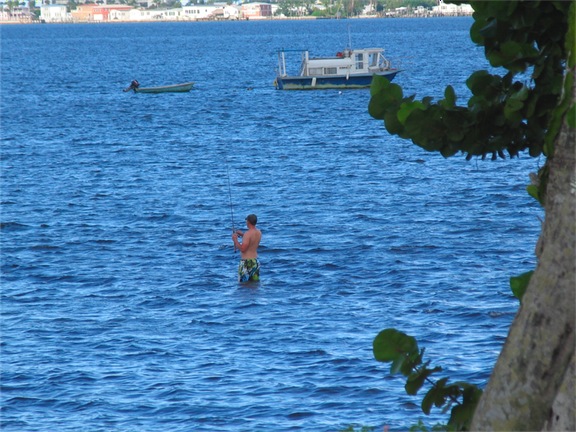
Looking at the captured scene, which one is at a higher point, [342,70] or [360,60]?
[360,60]

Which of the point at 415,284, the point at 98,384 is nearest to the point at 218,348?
the point at 98,384

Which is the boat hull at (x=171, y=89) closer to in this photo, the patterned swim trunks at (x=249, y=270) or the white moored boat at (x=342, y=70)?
the white moored boat at (x=342, y=70)

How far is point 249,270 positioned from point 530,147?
14256 millimetres

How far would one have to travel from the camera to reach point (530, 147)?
5977 millimetres

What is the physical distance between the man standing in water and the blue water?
17.5 inches

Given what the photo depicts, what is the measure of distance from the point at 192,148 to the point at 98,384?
102 feet

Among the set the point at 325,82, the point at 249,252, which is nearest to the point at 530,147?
the point at 249,252

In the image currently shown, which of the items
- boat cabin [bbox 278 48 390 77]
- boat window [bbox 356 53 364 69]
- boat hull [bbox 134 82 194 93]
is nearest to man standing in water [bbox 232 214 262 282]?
boat cabin [bbox 278 48 390 77]

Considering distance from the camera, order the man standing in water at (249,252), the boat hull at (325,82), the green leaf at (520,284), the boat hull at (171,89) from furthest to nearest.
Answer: the boat hull at (171,89), the boat hull at (325,82), the man standing in water at (249,252), the green leaf at (520,284)

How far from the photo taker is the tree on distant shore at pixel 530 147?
4.75m

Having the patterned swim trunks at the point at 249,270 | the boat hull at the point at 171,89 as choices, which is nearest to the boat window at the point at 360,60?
the boat hull at the point at 171,89

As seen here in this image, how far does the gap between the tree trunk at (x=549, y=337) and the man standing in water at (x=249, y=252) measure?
571 inches

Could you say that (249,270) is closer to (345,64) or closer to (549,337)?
(549,337)

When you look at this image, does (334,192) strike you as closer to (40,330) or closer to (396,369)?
(40,330)
